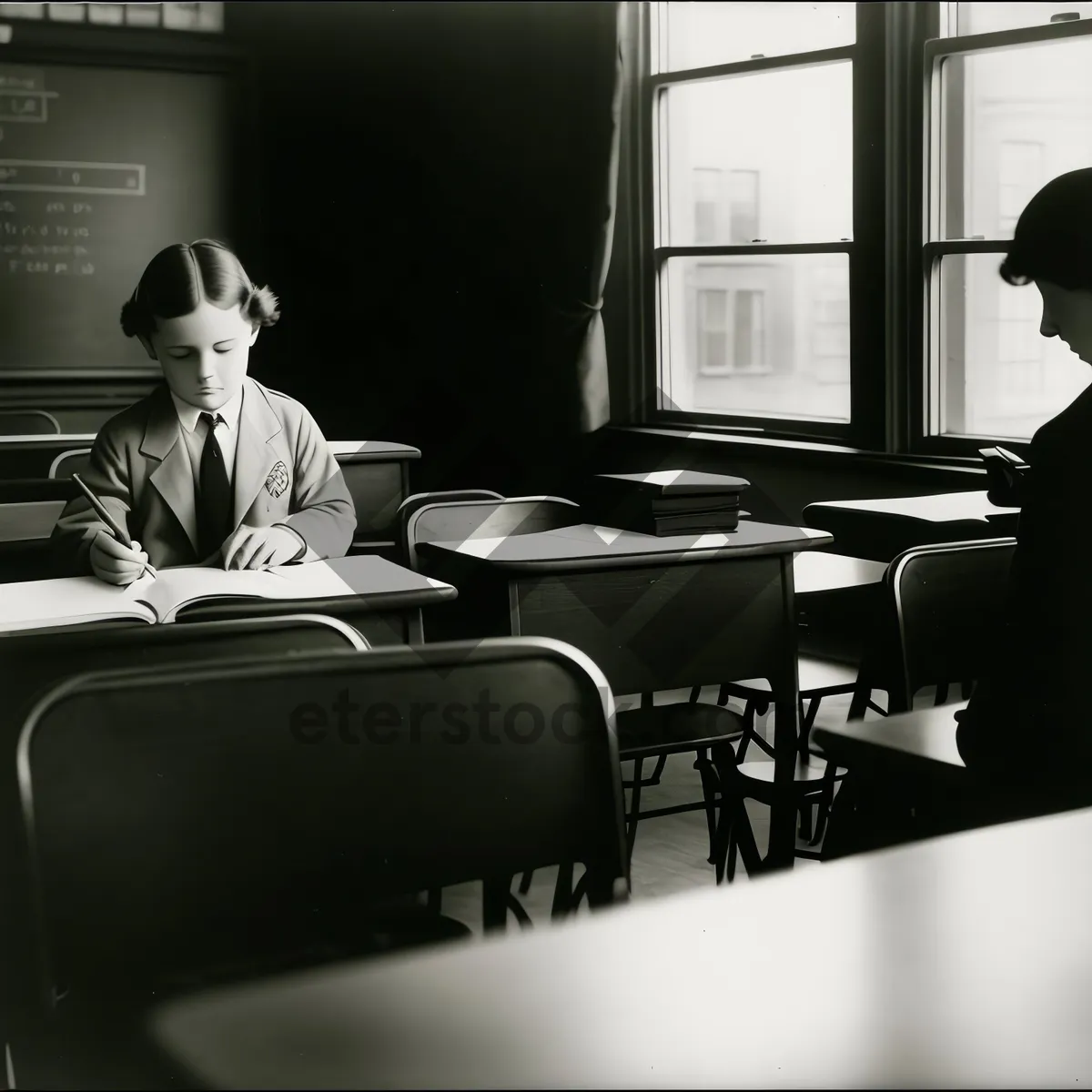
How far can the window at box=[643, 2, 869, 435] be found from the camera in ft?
15.6

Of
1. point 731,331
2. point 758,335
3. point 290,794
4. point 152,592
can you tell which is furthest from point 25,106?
point 290,794

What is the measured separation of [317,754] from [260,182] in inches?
201

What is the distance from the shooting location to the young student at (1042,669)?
4.61ft

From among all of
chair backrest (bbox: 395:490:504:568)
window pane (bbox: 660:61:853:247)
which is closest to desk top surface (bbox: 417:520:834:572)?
chair backrest (bbox: 395:490:504:568)

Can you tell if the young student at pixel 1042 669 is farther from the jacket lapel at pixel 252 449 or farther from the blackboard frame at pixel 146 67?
the blackboard frame at pixel 146 67

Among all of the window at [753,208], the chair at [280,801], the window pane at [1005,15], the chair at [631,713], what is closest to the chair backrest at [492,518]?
the chair at [631,713]

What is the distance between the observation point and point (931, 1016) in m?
0.71

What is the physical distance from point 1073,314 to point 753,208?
367 centimetres

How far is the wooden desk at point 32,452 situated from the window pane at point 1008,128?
2.79 m

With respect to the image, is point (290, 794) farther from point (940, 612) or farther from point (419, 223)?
point (419, 223)

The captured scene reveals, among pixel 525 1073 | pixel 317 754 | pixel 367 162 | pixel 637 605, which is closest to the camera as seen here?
pixel 525 1073

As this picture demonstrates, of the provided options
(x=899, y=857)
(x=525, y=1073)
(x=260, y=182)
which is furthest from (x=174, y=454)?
(x=260, y=182)

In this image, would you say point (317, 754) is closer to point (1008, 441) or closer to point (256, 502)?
point (256, 502)

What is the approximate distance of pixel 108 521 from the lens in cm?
214
